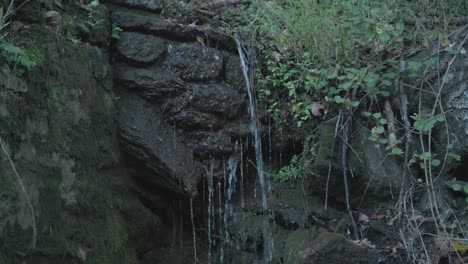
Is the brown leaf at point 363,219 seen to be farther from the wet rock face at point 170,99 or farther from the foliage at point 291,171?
the wet rock face at point 170,99

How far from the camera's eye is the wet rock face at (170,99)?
406 centimetres

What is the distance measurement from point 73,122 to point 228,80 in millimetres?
1674

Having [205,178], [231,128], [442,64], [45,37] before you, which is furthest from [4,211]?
[442,64]

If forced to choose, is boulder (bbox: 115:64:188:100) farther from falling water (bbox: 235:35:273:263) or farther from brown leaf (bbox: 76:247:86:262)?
brown leaf (bbox: 76:247:86:262)

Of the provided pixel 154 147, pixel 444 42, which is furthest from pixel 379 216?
pixel 154 147

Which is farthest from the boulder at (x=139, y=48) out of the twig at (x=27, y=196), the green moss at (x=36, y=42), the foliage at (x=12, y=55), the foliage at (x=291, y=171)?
the twig at (x=27, y=196)

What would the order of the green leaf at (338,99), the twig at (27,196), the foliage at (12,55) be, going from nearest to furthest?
the twig at (27,196), the foliage at (12,55), the green leaf at (338,99)

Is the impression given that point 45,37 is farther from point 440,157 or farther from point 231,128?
point 440,157

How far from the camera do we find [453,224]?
375cm

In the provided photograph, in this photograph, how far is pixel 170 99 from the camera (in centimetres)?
428

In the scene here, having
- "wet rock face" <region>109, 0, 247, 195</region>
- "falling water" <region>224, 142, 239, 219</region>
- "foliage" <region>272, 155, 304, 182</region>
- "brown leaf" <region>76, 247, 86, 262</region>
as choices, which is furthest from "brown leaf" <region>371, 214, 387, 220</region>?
"brown leaf" <region>76, 247, 86, 262</region>

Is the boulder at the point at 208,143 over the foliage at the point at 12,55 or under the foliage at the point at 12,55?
under

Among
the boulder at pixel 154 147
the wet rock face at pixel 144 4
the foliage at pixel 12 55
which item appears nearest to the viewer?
the foliage at pixel 12 55

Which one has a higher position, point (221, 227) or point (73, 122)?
point (73, 122)
